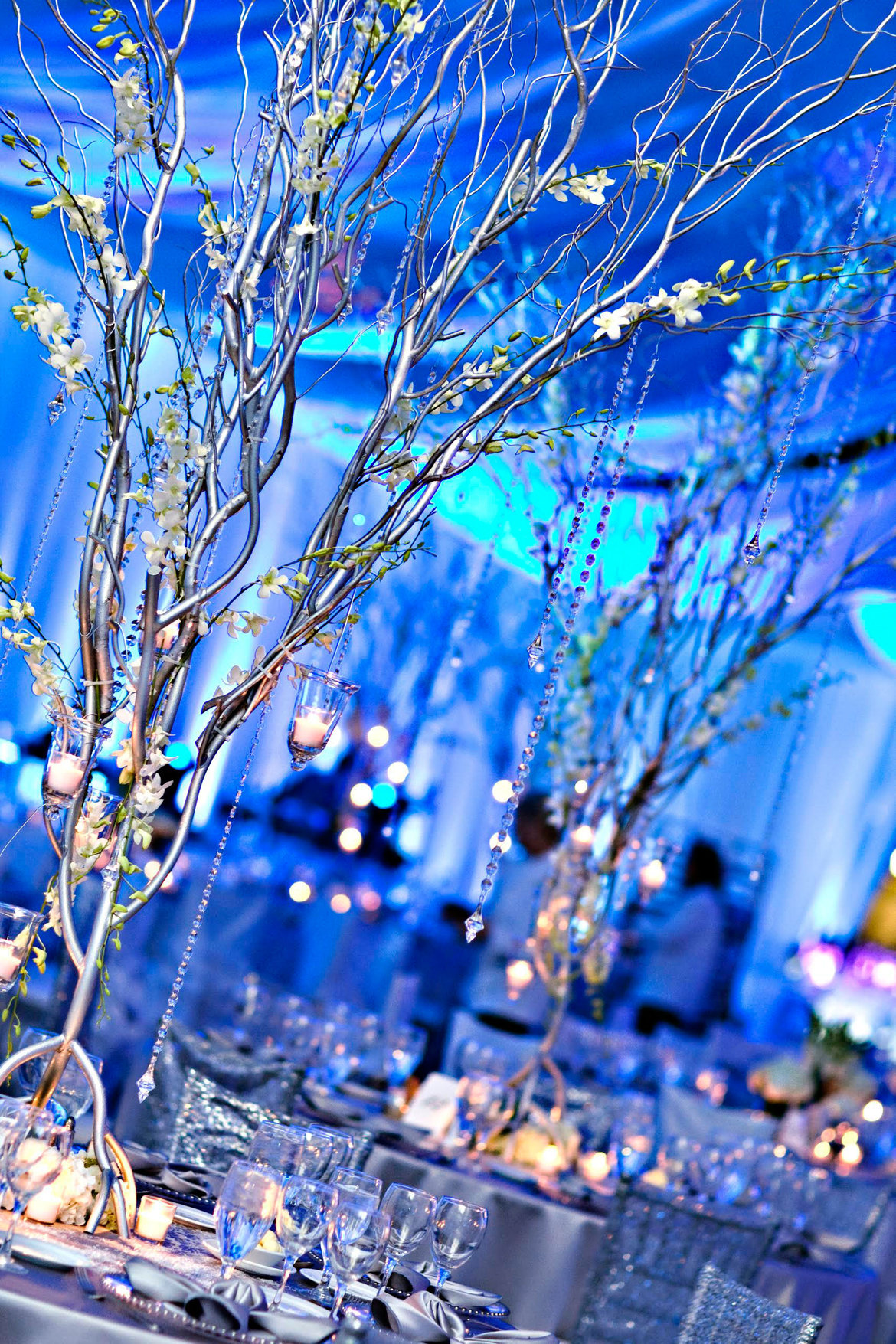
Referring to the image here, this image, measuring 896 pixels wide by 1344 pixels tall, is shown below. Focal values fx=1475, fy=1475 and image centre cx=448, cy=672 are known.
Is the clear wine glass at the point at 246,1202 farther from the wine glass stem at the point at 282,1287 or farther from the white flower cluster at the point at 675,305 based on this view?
the white flower cluster at the point at 675,305

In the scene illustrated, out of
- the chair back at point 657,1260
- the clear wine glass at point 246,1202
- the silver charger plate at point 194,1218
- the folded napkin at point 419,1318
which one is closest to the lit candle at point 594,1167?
the chair back at point 657,1260

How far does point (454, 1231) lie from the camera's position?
79.7 inches

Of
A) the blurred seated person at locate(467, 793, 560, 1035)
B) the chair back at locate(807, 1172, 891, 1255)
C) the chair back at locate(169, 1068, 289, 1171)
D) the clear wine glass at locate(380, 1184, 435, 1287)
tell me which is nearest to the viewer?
the clear wine glass at locate(380, 1184, 435, 1287)

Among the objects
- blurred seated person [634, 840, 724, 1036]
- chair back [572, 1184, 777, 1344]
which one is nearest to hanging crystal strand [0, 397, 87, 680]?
chair back [572, 1184, 777, 1344]

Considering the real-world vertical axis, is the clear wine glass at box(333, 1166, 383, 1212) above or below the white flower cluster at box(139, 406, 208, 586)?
below

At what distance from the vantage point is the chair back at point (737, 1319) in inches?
97.3

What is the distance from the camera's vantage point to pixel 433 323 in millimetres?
1955

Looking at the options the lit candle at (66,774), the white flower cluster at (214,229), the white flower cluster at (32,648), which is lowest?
the lit candle at (66,774)

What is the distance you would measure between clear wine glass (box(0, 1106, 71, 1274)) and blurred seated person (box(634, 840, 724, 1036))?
29.8ft

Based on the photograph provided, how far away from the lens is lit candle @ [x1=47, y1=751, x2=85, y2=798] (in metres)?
1.86

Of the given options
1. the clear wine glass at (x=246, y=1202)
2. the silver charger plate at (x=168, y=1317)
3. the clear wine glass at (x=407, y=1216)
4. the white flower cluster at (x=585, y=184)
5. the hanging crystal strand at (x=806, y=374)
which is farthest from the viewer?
the hanging crystal strand at (x=806, y=374)

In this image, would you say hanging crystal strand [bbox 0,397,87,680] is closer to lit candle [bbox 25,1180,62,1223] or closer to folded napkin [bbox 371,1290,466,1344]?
lit candle [bbox 25,1180,62,1223]

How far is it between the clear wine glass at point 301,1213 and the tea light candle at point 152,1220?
0.82ft

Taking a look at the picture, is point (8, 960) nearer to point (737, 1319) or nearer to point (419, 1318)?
point (419, 1318)
